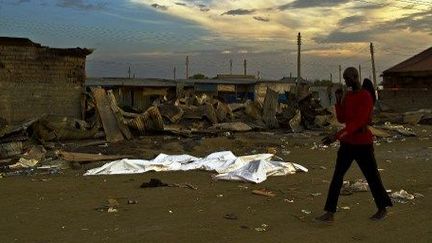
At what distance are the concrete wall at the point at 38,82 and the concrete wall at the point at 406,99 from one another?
17.0 m

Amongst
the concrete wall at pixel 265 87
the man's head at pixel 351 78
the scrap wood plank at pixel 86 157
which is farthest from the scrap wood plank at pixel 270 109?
the concrete wall at pixel 265 87

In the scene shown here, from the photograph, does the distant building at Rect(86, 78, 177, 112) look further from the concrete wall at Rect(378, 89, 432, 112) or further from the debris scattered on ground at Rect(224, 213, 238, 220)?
the debris scattered on ground at Rect(224, 213, 238, 220)

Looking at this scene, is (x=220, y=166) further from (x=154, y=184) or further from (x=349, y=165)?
(x=349, y=165)

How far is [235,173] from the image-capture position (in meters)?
9.59

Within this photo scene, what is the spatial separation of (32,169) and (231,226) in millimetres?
6749

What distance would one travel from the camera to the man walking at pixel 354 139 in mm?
6367

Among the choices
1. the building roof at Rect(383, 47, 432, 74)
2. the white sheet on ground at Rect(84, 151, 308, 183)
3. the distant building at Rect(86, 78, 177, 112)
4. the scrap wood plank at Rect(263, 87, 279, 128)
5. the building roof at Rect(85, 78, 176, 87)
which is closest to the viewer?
the white sheet on ground at Rect(84, 151, 308, 183)

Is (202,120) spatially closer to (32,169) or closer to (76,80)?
(76,80)

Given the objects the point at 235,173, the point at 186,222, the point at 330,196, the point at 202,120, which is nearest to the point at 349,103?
the point at 330,196

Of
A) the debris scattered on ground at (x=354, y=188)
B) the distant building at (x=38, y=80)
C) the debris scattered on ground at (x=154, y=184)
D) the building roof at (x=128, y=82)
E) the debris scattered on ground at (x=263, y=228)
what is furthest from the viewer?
the building roof at (x=128, y=82)

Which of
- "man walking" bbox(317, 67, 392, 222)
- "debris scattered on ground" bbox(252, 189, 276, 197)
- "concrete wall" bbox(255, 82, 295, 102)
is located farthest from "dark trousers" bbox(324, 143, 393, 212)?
"concrete wall" bbox(255, 82, 295, 102)

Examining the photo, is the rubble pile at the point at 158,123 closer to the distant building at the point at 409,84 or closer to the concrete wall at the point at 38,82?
the concrete wall at the point at 38,82

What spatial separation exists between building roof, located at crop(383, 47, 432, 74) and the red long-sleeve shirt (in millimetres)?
23434

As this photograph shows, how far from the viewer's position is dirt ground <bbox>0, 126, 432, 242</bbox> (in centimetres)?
581
